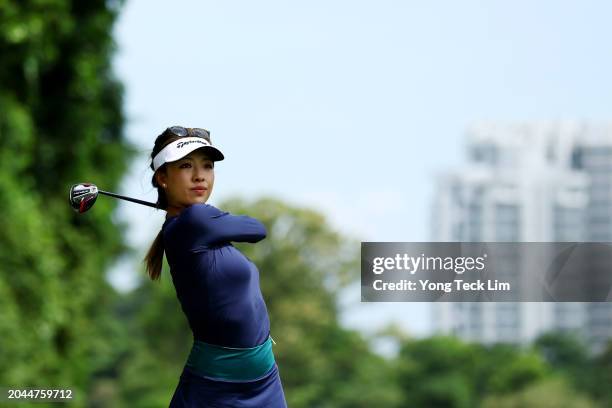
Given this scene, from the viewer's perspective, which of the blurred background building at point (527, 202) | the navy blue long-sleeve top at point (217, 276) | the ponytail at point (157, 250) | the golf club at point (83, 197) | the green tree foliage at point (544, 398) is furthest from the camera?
the blurred background building at point (527, 202)

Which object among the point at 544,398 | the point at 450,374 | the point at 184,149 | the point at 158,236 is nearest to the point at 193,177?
the point at 184,149

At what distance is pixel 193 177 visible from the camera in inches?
142

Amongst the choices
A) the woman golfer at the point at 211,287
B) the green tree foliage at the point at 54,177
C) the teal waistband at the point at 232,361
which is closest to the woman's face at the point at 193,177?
the woman golfer at the point at 211,287

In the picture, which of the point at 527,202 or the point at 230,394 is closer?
the point at 230,394

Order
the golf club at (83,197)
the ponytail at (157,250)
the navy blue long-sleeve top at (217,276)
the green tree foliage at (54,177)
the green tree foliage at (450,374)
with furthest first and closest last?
the green tree foliage at (450,374) → the green tree foliage at (54,177) → the ponytail at (157,250) → the golf club at (83,197) → the navy blue long-sleeve top at (217,276)

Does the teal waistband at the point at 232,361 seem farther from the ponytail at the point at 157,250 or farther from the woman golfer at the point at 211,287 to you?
the ponytail at the point at 157,250

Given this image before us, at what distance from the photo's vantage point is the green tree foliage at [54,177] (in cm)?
1516

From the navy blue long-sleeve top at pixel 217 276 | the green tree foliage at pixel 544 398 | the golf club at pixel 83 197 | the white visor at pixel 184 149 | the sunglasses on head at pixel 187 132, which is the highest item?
the sunglasses on head at pixel 187 132

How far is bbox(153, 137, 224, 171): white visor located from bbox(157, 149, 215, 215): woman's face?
0.10 ft

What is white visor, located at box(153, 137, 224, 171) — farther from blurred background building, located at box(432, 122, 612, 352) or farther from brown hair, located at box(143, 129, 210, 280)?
blurred background building, located at box(432, 122, 612, 352)

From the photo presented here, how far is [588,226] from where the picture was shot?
147m

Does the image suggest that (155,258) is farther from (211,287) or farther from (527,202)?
(527,202)

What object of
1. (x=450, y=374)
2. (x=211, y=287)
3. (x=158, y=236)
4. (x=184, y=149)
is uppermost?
(x=184, y=149)

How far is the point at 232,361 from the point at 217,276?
261mm
